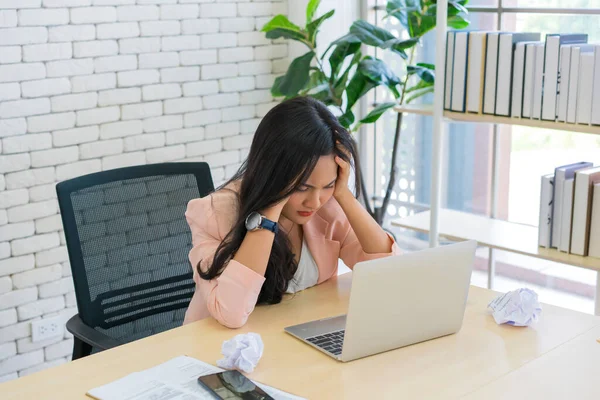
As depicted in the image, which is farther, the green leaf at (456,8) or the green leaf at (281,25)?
the green leaf at (281,25)

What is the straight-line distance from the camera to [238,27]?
3.43 metres

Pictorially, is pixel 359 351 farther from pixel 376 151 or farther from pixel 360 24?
pixel 376 151

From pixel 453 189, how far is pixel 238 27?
118cm

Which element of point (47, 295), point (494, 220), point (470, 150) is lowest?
point (47, 295)

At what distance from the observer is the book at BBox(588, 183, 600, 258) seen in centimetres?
247

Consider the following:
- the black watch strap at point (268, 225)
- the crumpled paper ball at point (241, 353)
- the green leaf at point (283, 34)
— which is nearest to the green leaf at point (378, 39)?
the green leaf at point (283, 34)

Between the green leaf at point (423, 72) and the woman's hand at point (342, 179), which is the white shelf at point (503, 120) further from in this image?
the woman's hand at point (342, 179)

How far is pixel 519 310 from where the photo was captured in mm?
1812

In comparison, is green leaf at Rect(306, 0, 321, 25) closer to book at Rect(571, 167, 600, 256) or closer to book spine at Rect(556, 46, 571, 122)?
book spine at Rect(556, 46, 571, 122)

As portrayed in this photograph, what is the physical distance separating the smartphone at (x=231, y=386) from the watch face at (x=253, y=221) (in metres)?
0.45

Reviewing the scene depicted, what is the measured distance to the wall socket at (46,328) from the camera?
9.77 ft

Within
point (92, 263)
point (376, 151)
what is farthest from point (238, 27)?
point (92, 263)

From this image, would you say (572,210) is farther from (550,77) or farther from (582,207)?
(550,77)

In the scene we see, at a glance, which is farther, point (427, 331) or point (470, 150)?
point (470, 150)
